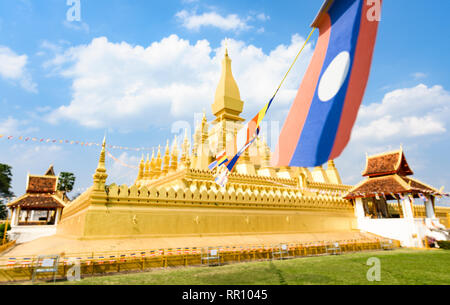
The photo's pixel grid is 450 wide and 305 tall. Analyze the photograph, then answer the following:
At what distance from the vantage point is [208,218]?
13047mm

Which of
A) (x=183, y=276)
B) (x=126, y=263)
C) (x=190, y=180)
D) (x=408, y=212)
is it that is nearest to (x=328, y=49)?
(x=183, y=276)

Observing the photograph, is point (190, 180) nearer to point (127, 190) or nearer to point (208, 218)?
point (208, 218)

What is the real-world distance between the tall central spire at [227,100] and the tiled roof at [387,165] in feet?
48.3

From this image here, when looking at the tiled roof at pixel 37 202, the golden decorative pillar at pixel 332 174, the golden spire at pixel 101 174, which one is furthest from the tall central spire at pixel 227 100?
the tiled roof at pixel 37 202

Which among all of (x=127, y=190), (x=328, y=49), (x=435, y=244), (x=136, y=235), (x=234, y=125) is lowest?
(x=435, y=244)

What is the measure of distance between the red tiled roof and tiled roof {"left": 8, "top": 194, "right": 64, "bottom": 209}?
2.05ft

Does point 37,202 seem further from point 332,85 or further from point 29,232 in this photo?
point 332,85

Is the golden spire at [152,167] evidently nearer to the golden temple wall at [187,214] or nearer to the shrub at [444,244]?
the golden temple wall at [187,214]

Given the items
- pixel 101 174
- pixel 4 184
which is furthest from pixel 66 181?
pixel 101 174

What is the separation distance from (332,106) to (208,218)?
1000 centimetres

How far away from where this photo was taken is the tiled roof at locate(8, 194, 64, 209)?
28.3m

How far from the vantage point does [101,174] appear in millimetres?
11031

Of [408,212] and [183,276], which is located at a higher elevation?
[408,212]

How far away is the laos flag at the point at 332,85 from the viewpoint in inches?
158
